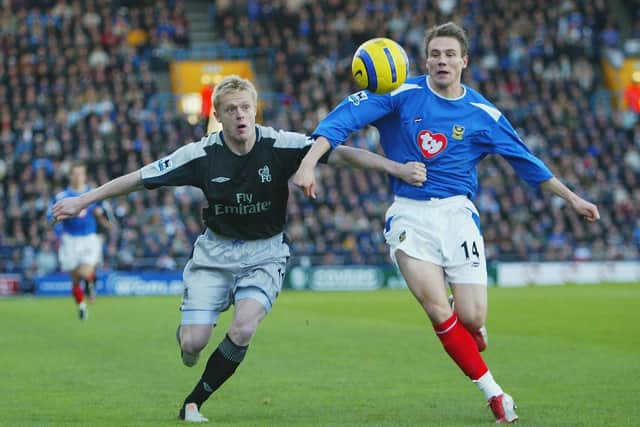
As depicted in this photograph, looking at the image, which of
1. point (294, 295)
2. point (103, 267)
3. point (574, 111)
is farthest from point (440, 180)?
point (574, 111)

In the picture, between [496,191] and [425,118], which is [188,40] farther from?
[425,118]

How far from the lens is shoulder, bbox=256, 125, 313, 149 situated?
8.62 m

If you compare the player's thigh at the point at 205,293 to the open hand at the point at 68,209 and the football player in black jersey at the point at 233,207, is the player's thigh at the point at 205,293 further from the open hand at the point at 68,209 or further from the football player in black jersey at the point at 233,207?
the open hand at the point at 68,209

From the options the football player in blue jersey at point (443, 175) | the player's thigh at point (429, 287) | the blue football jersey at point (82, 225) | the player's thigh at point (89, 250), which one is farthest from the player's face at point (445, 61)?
the player's thigh at point (89, 250)

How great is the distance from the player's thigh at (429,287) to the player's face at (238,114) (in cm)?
151

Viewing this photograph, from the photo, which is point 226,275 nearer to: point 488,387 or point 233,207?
point 233,207

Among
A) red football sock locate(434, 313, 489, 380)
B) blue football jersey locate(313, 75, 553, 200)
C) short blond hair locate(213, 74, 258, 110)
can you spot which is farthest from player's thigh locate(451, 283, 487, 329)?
short blond hair locate(213, 74, 258, 110)

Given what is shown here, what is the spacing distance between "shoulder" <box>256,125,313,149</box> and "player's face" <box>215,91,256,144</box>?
0.24 m

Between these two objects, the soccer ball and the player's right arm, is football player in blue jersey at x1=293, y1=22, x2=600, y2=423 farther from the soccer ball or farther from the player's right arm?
the player's right arm

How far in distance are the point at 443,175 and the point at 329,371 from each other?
387 centimetres

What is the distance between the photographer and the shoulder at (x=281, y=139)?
28.3ft

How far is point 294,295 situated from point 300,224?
4.10m

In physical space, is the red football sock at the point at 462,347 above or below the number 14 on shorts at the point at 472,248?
below

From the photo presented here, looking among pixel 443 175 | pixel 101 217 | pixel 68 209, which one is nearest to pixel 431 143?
pixel 443 175
